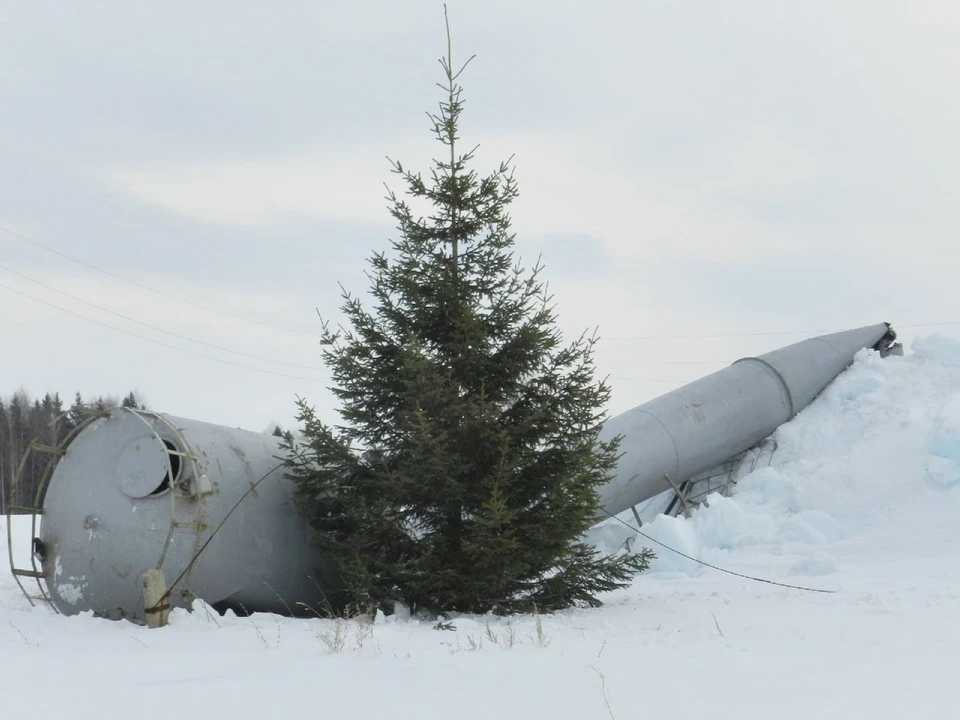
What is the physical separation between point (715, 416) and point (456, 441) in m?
8.70

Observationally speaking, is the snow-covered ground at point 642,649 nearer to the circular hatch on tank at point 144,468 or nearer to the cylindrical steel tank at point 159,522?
the cylindrical steel tank at point 159,522

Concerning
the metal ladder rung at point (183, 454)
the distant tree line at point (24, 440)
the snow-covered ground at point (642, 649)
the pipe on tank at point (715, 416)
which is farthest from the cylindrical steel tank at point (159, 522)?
the distant tree line at point (24, 440)

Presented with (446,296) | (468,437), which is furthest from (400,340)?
(468,437)

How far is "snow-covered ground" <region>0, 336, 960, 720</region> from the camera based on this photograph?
19.5ft

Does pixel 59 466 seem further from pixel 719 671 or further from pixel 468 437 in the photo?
pixel 719 671

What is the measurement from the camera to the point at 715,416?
18.0 meters

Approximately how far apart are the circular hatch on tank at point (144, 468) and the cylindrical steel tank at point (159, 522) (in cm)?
1

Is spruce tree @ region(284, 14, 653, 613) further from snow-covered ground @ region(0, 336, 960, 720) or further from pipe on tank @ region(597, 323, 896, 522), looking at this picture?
pipe on tank @ region(597, 323, 896, 522)

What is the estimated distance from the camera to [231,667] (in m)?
7.30

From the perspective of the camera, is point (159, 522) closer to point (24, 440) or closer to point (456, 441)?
point (456, 441)

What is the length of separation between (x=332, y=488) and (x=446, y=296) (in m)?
2.50

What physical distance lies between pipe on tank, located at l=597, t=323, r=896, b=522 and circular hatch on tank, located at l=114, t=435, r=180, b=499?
7428 millimetres

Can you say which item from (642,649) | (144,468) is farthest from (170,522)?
(642,649)

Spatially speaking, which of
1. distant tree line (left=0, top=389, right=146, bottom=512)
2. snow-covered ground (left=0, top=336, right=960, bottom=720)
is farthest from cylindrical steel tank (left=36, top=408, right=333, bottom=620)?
distant tree line (left=0, top=389, right=146, bottom=512)
